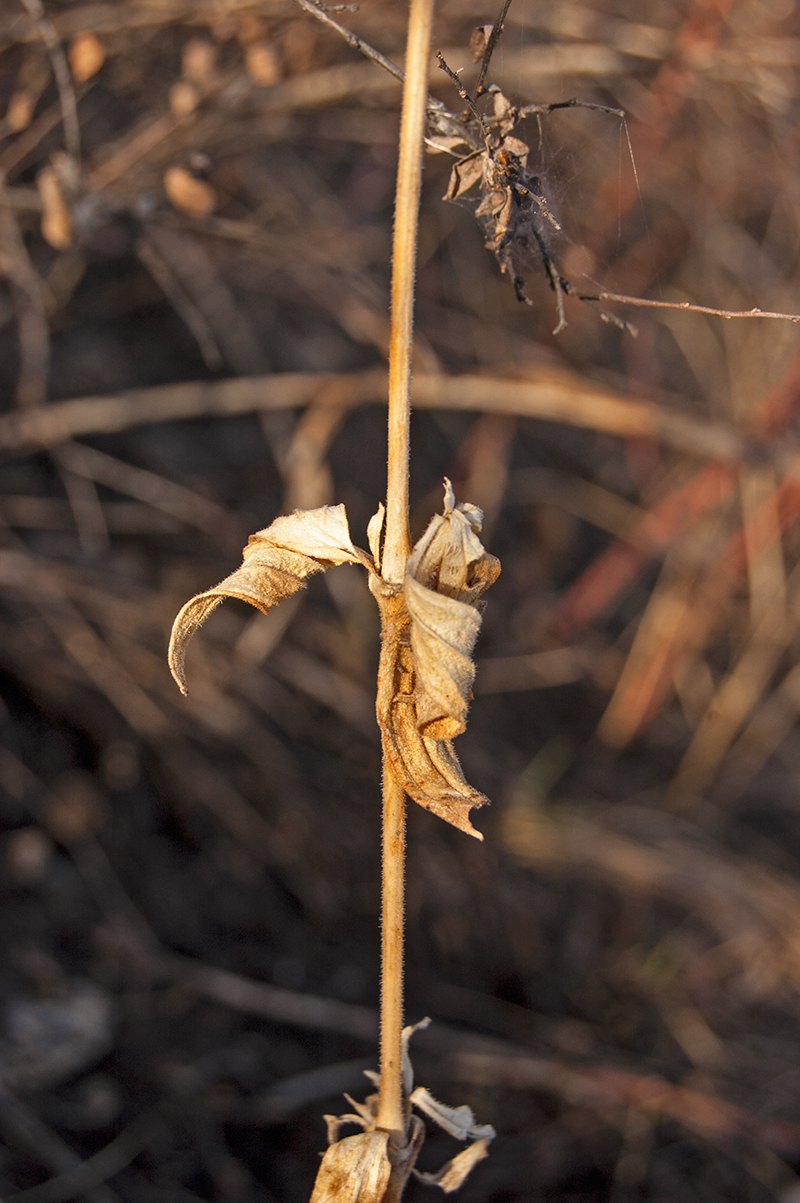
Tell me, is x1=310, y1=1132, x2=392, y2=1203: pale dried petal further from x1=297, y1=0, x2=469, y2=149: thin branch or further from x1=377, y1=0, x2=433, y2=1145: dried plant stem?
x1=297, y1=0, x2=469, y2=149: thin branch

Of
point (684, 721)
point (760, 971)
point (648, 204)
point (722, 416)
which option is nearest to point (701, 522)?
point (722, 416)

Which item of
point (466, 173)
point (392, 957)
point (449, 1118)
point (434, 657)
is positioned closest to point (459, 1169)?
point (449, 1118)

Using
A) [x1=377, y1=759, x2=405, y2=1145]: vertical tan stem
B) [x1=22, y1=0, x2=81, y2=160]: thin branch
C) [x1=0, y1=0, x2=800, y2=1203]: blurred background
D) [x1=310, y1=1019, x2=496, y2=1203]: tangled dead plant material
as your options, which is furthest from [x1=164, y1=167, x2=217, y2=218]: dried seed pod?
[x1=310, y1=1019, x2=496, y2=1203]: tangled dead plant material

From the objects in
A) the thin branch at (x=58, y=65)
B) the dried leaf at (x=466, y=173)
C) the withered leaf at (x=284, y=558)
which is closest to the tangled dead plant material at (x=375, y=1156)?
the withered leaf at (x=284, y=558)

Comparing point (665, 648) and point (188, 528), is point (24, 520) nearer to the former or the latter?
point (188, 528)

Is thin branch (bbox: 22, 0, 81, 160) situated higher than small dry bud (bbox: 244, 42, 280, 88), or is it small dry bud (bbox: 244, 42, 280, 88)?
small dry bud (bbox: 244, 42, 280, 88)

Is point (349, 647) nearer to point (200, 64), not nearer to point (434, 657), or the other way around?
point (200, 64)
